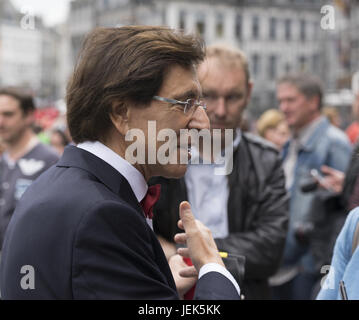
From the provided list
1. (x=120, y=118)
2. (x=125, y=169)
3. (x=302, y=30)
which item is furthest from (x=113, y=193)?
(x=302, y=30)

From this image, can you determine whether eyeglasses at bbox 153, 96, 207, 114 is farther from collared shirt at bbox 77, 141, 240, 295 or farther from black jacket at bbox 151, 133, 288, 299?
black jacket at bbox 151, 133, 288, 299

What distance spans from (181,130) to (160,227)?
830 mm

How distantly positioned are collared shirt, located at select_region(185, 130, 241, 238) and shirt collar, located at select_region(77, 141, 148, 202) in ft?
2.94

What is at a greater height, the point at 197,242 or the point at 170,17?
the point at 170,17

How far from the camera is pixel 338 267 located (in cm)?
162

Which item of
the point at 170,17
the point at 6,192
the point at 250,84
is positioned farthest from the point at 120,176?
the point at 170,17

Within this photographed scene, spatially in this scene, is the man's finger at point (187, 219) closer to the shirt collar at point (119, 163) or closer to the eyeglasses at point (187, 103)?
the shirt collar at point (119, 163)

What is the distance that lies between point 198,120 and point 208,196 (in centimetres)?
88

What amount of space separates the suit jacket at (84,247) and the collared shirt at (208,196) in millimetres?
1011

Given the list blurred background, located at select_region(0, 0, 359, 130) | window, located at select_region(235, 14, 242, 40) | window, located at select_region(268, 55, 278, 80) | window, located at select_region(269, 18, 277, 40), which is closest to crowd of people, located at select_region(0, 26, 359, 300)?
blurred background, located at select_region(0, 0, 359, 130)

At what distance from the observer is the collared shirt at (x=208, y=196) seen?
7.87 ft

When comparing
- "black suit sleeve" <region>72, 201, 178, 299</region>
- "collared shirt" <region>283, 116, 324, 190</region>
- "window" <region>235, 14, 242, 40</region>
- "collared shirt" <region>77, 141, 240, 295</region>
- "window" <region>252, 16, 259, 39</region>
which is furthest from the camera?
"window" <region>235, 14, 242, 40</region>

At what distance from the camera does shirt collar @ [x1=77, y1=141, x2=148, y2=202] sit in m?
1.44
